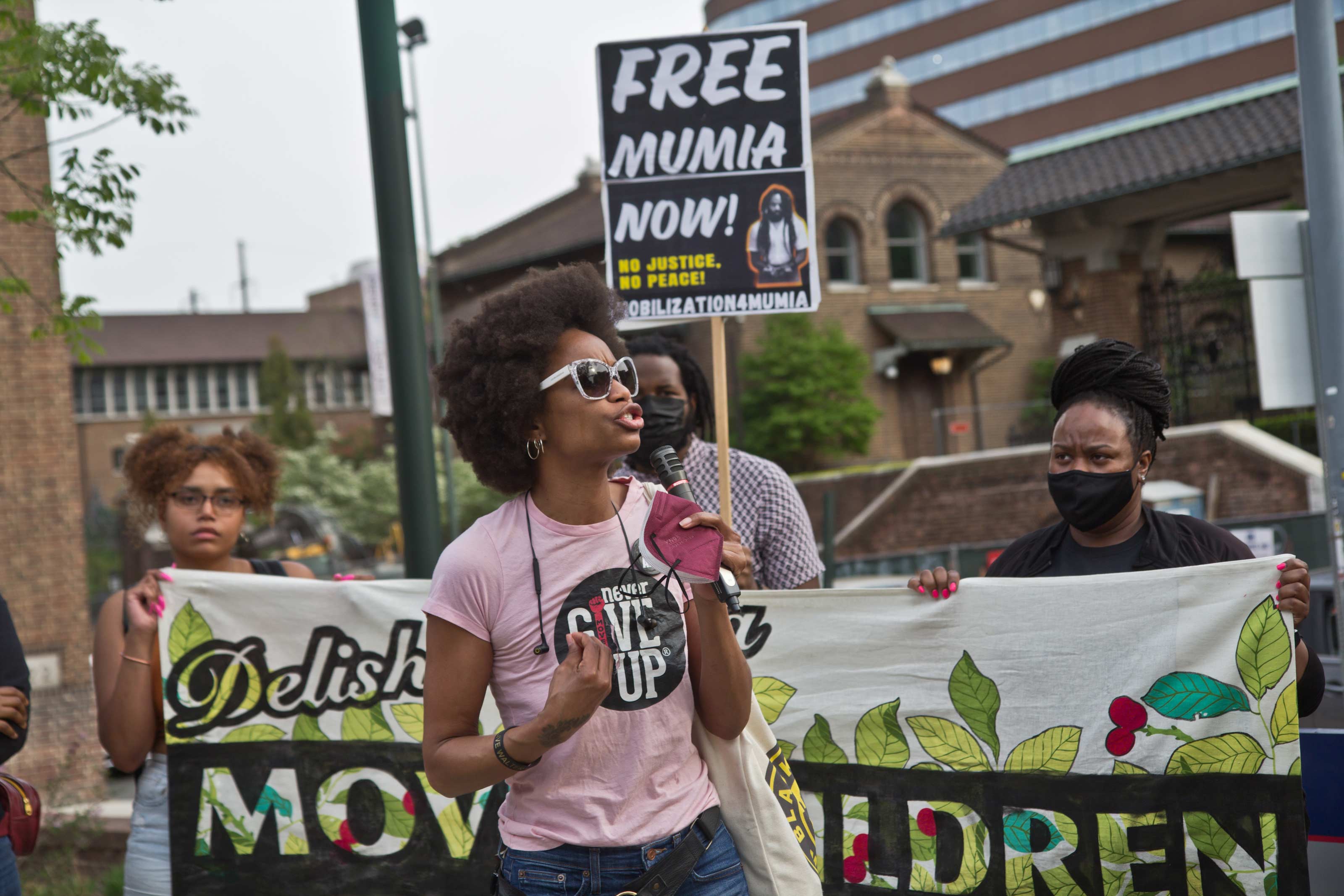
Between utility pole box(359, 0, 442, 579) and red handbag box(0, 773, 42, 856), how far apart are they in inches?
73.9

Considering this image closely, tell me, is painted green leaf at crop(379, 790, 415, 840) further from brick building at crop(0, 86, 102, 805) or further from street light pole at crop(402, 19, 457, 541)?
street light pole at crop(402, 19, 457, 541)

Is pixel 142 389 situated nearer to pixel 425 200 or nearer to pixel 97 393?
pixel 97 393

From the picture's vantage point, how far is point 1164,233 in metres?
20.3

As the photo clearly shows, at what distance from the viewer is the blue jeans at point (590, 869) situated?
2400 millimetres

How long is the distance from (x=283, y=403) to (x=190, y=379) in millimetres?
12857

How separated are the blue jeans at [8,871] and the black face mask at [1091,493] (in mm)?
2922

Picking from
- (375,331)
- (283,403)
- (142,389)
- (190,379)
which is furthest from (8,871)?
(190,379)

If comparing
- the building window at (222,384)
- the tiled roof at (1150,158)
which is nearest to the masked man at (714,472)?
the tiled roof at (1150,158)

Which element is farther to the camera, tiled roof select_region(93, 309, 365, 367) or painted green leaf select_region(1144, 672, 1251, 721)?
tiled roof select_region(93, 309, 365, 367)

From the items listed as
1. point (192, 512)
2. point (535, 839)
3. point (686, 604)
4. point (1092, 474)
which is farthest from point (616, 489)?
point (192, 512)

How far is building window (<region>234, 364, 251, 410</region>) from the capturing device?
65812 mm

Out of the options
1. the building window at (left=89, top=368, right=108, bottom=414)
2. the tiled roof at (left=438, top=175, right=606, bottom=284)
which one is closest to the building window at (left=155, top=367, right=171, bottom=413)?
the building window at (left=89, top=368, right=108, bottom=414)

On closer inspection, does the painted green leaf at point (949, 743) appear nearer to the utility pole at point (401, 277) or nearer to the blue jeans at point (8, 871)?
the utility pole at point (401, 277)

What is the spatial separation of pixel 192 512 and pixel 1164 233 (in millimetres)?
19022
